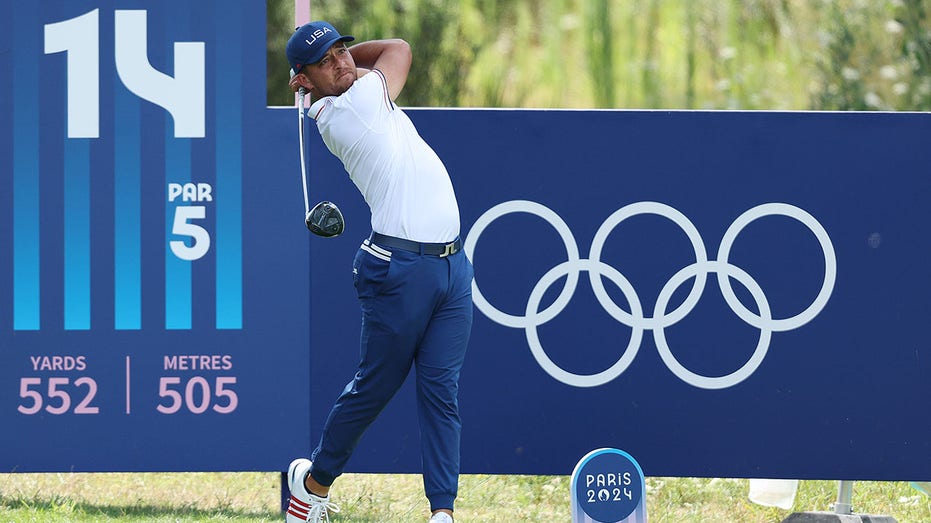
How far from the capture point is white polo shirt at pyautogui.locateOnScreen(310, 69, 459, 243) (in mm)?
4742

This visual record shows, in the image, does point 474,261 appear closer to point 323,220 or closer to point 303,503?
point 323,220

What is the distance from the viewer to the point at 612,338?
5.67 metres

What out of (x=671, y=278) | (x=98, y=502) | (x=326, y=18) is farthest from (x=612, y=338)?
(x=326, y=18)

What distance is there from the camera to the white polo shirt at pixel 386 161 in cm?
474

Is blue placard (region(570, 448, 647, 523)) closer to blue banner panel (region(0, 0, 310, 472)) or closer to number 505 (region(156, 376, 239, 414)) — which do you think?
blue banner panel (region(0, 0, 310, 472))

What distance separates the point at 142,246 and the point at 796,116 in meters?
2.74

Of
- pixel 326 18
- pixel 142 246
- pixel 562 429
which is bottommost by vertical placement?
pixel 562 429

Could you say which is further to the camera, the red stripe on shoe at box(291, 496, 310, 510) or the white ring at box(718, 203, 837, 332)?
the white ring at box(718, 203, 837, 332)

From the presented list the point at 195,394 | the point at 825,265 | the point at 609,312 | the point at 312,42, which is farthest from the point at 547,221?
the point at 195,394

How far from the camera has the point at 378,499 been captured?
5965 mm

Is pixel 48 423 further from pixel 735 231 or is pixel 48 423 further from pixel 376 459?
Result: pixel 735 231

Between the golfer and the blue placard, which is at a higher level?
the golfer

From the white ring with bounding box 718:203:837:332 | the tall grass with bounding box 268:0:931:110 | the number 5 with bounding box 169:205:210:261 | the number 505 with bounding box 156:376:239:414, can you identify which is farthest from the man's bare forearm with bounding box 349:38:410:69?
the tall grass with bounding box 268:0:931:110

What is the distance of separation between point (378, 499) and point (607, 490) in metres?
1.33
